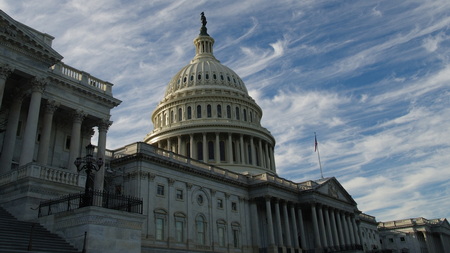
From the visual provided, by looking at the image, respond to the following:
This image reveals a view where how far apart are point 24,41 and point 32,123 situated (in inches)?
226

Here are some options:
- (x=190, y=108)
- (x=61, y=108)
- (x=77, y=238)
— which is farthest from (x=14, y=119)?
(x=190, y=108)

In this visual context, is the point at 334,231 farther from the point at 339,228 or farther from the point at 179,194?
the point at 179,194

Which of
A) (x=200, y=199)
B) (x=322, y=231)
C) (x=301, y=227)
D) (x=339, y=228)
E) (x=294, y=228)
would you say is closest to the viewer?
(x=200, y=199)

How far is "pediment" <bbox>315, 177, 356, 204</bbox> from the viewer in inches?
2702

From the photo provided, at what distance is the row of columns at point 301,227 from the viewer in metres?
58.5

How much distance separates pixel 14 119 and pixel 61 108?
4495mm

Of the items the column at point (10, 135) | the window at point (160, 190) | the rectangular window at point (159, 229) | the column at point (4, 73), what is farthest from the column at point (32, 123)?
the rectangular window at point (159, 229)

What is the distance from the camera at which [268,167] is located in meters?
81.8

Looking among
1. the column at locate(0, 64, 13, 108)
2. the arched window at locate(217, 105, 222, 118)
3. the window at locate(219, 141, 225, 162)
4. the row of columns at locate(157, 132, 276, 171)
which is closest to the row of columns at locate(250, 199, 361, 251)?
the row of columns at locate(157, 132, 276, 171)

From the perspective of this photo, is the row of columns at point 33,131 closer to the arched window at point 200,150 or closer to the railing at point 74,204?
the railing at point 74,204

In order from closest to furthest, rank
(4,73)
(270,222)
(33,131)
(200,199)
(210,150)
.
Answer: (4,73) < (33,131) < (200,199) < (270,222) < (210,150)

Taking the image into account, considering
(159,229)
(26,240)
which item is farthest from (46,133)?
(159,229)

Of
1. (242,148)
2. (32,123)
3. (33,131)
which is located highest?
(242,148)

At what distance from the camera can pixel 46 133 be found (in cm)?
3316
